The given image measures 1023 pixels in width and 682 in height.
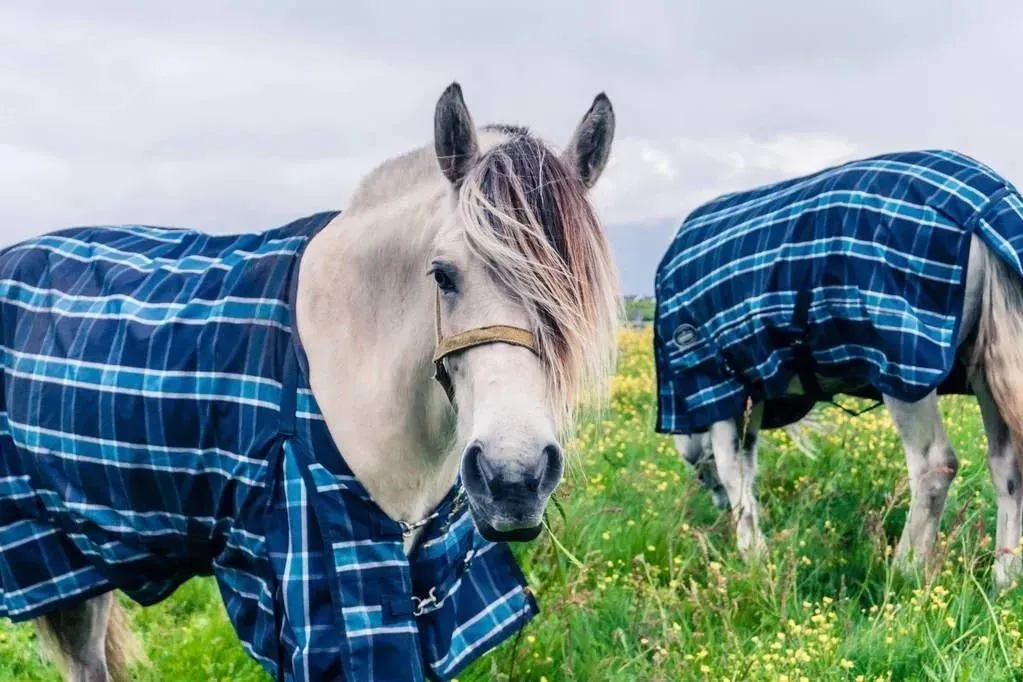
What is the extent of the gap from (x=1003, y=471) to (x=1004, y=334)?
2.44 feet

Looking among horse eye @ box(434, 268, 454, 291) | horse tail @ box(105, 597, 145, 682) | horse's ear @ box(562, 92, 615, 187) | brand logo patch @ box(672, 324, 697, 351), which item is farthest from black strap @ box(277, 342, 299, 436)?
brand logo patch @ box(672, 324, 697, 351)

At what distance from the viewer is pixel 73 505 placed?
2.98 meters

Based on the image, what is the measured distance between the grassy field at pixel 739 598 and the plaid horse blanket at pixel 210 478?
0.62m

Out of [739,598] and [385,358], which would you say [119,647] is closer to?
[385,358]

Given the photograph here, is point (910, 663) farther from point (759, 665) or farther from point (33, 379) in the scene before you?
point (33, 379)

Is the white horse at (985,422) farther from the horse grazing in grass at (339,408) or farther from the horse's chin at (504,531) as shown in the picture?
the horse's chin at (504,531)

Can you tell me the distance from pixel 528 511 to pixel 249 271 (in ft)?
3.97

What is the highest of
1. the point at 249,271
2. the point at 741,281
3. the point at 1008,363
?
the point at 249,271

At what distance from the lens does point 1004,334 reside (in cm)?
416

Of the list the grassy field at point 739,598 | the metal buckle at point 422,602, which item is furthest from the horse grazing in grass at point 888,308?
the metal buckle at point 422,602

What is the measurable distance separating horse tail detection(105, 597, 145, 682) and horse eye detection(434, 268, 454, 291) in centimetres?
232

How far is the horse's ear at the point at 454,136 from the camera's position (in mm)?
2324

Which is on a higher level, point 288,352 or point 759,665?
point 288,352

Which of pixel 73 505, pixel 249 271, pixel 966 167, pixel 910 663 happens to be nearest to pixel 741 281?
pixel 966 167
